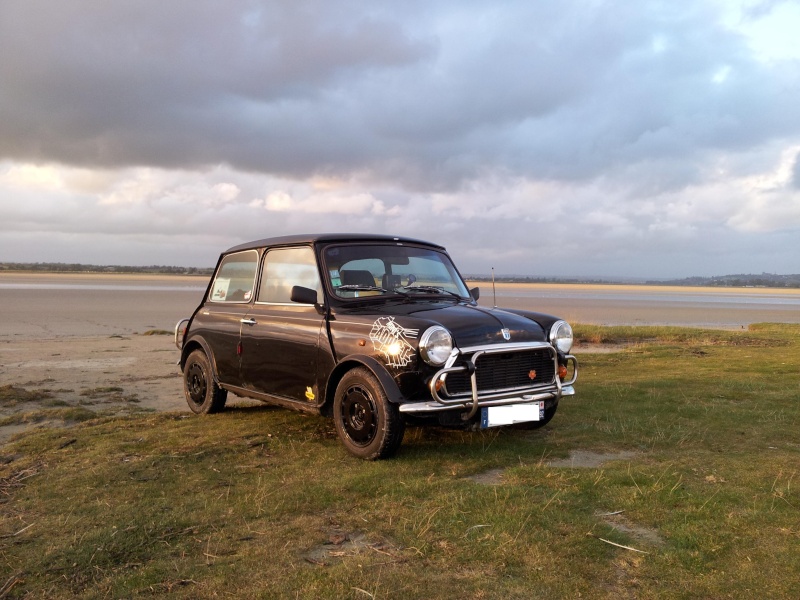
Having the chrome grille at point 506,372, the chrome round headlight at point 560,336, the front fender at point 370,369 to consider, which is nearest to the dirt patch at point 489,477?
the chrome grille at point 506,372

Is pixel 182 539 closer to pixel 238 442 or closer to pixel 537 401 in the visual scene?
pixel 238 442

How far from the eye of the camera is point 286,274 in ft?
20.5

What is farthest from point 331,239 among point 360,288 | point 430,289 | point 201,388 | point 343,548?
point 343,548

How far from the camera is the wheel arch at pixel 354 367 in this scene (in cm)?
479

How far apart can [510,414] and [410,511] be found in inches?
55.9

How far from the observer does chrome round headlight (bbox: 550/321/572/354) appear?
5594 mm

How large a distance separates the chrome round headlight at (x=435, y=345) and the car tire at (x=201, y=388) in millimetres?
3088

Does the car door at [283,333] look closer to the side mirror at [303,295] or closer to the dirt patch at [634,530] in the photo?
the side mirror at [303,295]

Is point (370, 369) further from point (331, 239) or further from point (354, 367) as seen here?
point (331, 239)

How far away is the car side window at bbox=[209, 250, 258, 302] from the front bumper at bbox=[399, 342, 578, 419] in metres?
2.67

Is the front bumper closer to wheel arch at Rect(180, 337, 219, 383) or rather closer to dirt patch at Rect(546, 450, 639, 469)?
dirt patch at Rect(546, 450, 639, 469)

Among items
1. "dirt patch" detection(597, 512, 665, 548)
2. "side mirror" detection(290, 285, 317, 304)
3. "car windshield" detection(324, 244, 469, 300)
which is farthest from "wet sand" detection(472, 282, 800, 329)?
"dirt patch" detection(597, 512, 665, 548)

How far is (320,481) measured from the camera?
452 centimetres

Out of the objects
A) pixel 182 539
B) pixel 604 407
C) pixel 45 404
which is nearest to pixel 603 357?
pixel 604 407
